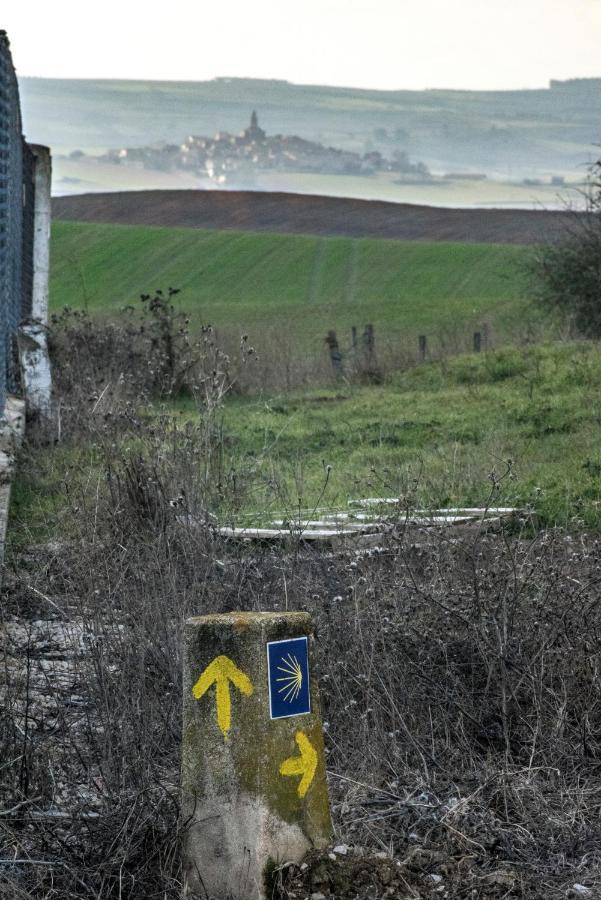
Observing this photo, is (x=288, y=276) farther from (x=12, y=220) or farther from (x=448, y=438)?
(x=12, y=220)

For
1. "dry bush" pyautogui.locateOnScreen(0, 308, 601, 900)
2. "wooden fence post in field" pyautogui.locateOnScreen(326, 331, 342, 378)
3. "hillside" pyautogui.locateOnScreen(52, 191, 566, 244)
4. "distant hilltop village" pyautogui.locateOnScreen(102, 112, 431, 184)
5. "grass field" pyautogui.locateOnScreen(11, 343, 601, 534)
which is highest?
"distant hilltop village" pyautogui.locateOnScreen(102, 112, 431, 184)

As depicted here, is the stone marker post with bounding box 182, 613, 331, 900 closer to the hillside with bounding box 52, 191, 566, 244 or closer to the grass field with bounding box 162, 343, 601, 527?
the grass field with bounding box 162, 343, 601, 527

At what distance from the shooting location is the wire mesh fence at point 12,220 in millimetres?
9859

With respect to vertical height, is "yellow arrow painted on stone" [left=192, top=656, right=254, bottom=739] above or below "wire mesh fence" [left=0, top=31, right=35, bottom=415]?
below

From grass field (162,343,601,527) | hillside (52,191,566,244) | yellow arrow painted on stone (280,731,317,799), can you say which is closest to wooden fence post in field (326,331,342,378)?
grass field (162,343,601,527)

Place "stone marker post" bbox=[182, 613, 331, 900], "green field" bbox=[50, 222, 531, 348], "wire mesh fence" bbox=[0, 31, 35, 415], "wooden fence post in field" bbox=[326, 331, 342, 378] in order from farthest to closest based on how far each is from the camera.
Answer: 1. "green field" bbox=[50, 222, 531, 348]
2. "wooden fence post in field" bbox=[326, 331, 342, 378]
3. "wire mesh fence" bbox=[0, 31, 35, 415]
4. "stone marker post" bbox=[182, 613, 331, 900]

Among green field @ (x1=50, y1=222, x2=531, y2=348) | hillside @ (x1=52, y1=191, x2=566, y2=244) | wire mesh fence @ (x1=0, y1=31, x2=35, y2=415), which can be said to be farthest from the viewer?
hillside @ (x1=52, y1=191, x2=566, y2=244)

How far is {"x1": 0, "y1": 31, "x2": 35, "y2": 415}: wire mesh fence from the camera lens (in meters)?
9.86

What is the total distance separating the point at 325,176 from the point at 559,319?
153600 mm

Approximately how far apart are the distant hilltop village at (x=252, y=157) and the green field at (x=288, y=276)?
11138cm

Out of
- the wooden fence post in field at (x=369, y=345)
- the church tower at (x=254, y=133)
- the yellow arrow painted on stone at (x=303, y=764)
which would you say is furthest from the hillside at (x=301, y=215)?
the church tower at (x=254, y=133)

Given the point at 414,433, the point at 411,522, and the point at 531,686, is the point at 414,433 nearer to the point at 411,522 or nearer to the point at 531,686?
the point at 411,522

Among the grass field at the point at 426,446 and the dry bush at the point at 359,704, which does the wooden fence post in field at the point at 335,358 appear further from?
the dry bush at the point at 359,704

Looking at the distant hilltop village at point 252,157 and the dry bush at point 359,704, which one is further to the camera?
the distant hilltop village at point 252,157
